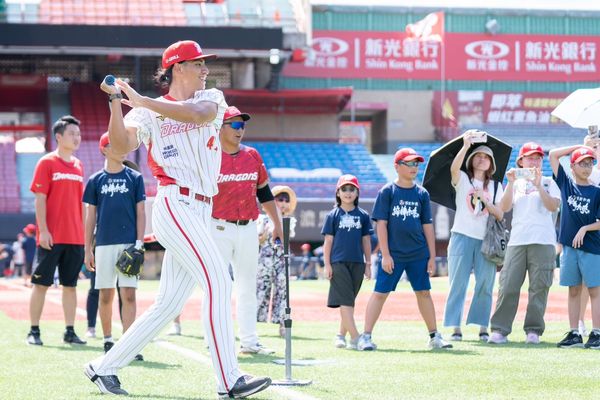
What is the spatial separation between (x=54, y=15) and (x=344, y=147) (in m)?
12.1

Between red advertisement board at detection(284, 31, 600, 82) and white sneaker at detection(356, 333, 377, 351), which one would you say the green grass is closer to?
white sneaker at detection(356, 333, 377, 351)

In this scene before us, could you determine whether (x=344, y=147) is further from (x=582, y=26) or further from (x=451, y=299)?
(x=451, y=299)

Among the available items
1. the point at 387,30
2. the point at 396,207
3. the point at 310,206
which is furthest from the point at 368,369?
the point at 387,30

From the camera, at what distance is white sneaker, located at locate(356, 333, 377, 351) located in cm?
1016

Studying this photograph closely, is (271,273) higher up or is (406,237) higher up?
(406,237)

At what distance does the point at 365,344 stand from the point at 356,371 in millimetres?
1994

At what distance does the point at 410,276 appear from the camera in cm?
1052

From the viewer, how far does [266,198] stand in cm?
920

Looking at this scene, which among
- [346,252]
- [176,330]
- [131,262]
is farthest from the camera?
[176,330]

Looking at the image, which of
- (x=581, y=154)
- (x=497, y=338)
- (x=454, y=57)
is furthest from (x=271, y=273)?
(x=454, y=57)

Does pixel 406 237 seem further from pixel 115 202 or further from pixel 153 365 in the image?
pixel 153 365

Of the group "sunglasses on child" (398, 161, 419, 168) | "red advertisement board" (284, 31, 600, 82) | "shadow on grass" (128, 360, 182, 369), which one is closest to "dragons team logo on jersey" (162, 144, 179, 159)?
"shadow on grass" (128, 360, 182, 369)

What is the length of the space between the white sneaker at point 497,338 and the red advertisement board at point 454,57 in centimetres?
3894

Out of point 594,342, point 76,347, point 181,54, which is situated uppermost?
point 181,54
